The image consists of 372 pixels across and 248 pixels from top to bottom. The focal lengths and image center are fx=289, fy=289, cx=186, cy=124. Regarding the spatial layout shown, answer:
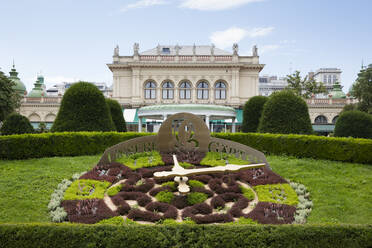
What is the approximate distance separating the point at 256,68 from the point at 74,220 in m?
38.8

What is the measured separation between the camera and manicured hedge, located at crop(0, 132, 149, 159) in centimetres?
1013

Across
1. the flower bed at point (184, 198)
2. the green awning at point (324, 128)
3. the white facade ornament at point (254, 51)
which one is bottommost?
the flower bed at point (184, 198)

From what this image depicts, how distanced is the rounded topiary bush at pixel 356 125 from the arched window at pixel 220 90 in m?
27.1

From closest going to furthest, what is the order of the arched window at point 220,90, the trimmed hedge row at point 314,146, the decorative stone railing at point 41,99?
1. the trimmed hedge row at point 314,146
2. the arched window at point 220,90
3. the decorative stone railing at point 41,99

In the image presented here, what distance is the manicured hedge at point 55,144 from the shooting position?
10133mm

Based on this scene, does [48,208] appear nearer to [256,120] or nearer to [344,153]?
[344,153]

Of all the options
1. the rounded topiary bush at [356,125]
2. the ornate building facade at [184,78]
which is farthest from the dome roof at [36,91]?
the rounded topiary bush at [356,125]

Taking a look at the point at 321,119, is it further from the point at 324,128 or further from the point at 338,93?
the point at 338,93

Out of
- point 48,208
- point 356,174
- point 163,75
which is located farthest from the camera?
point 163,75

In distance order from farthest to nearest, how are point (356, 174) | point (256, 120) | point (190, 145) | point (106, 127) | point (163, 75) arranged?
point (163, 75) → point (256, 120) → point (106, 127) → point (190, 145) → point (356, 174)

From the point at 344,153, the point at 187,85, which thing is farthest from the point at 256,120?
the point at 187,85

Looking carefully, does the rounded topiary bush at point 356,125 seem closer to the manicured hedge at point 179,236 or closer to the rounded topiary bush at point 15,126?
the manicured hedge at point 179,236

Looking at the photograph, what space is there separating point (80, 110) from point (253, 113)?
925cm

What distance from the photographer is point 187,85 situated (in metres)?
41.4
